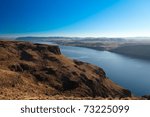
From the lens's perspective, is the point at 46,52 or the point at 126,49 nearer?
the point at 46,52

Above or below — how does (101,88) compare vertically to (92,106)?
below

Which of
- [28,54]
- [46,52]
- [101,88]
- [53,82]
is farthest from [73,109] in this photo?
[46,52]

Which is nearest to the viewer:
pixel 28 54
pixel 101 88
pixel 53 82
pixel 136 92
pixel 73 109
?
pixel 73 109

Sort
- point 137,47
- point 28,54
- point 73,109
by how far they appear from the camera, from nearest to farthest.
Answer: point 73,109 < point 28,54 < point 137,47

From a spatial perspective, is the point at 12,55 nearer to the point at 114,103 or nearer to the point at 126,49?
the point at 114,103

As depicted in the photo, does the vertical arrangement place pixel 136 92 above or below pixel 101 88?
below

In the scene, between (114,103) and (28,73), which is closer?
(114,103)

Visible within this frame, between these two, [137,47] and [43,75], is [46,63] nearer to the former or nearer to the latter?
[43,75]

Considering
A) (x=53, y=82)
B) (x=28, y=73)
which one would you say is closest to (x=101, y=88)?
A: (x=53, y=82)

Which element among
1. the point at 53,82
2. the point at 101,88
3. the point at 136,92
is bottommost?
the point at 136,92
